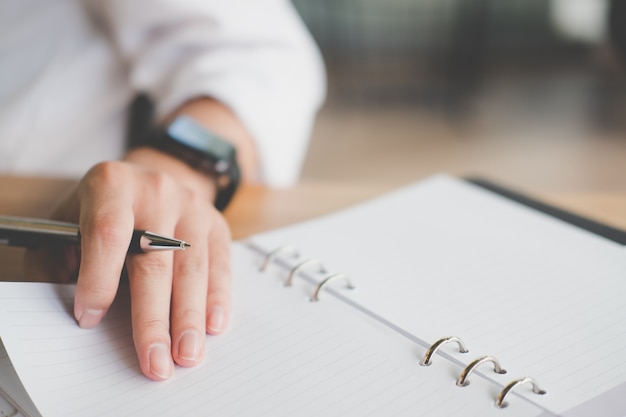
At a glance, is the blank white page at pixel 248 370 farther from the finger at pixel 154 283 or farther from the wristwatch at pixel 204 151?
the wristwatch at pixel 204 151

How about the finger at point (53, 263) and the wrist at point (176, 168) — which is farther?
the wrist at point (176, 168)

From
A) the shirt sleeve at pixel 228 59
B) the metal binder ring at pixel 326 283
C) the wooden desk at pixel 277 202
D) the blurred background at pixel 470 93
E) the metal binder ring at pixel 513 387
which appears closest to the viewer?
the metal binder ring at pixel 513 387

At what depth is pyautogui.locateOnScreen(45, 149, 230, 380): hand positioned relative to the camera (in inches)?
17.0

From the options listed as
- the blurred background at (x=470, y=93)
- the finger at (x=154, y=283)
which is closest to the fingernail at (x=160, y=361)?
the finger at (x=154, y=283)

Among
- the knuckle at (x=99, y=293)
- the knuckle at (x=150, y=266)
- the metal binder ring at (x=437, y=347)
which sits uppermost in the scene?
the metal binder ring at (x=437, y=347)

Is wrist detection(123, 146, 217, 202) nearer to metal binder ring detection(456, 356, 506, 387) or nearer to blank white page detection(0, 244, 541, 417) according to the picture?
blank white page detection(0, 244, 541, 417)

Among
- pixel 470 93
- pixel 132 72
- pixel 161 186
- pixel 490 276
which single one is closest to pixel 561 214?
pixel 490 276

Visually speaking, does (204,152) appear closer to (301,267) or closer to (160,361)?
(301,267)

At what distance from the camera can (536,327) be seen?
45 cm

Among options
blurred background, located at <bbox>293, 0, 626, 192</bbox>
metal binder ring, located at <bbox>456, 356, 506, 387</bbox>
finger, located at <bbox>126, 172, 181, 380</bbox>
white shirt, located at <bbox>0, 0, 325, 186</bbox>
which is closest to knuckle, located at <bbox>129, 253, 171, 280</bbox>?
finger, located at <bbox>126, 172, 181, 380</bbox>

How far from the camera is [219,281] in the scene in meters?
0.50

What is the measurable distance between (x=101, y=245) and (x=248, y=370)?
131 millimetres

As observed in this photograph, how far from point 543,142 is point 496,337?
2283mm

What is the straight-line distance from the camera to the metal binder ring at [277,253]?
545 millimetres
